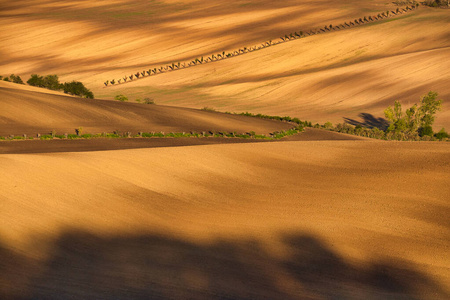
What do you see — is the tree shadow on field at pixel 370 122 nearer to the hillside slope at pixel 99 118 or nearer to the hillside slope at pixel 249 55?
the hillside slope at pixel 249 55

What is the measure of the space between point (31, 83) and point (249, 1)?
100323 mm

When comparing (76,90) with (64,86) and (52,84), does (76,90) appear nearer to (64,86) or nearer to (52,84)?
(64,86)

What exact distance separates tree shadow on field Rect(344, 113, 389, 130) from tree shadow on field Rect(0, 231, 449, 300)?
2136 inches

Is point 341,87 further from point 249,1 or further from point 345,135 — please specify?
point 249,1

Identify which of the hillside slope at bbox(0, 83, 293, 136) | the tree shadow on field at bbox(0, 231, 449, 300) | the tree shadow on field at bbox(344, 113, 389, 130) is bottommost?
the tree shadow on field at bbox(0, 231, 449, 300)

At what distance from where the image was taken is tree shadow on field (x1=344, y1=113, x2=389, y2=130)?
7050 cm

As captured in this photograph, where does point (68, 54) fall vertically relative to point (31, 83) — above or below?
above

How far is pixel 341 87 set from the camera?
90.1 meters

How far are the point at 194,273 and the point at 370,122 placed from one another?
59.9 meters

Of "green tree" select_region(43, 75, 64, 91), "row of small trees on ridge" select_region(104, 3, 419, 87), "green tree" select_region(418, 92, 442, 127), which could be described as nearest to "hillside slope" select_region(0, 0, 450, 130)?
"green tree" select_region(418, 92, 442, 127)

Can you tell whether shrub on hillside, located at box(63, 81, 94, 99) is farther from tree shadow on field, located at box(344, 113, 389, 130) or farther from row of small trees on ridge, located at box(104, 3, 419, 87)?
tree shadow on field, located at box(344, 113, 389, 130)

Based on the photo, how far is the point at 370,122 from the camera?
72375 millimetres

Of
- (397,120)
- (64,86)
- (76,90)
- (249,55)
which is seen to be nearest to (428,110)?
(397,120)

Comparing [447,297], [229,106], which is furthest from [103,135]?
[229,106]
